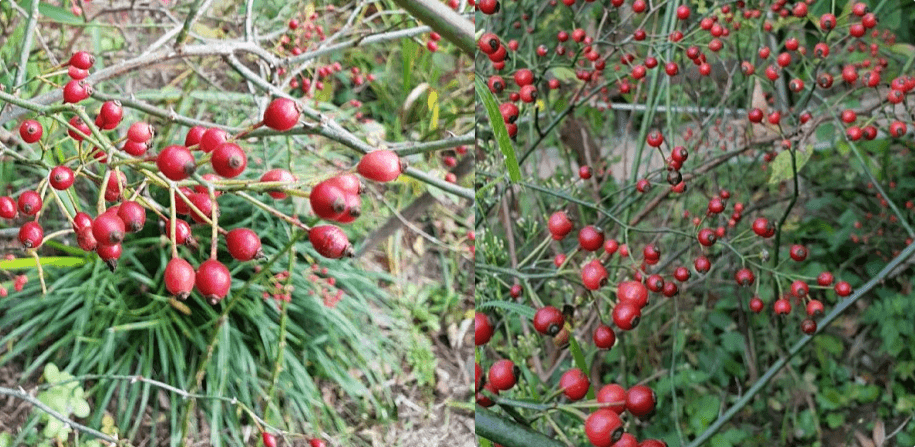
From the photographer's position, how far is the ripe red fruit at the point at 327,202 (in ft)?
1.01

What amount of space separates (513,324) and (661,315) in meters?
0.51

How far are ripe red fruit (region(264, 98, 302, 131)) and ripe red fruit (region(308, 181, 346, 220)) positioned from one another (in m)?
0.06

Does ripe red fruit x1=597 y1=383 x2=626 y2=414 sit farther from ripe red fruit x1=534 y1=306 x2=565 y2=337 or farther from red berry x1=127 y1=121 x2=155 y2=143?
red berry x1=127 y1=121 x2=155 y2=143

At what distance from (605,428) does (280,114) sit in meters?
0.28

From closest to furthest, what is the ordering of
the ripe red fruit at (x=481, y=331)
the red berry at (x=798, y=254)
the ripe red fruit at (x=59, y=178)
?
the ripe red fruit at (x=59, y=178) < the ripe red fruit at (x=481, y=331) < the red berry at (x=798, y=254)

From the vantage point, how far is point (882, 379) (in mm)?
1329

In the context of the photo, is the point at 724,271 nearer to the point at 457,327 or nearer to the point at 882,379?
the point at 882,379

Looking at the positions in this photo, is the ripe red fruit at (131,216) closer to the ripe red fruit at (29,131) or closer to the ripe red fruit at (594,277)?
the ripe red fruit at (29,131)

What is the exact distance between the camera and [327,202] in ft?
1.01

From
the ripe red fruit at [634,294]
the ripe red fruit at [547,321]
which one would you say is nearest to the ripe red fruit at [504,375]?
the ripe red fruit at [547,321]

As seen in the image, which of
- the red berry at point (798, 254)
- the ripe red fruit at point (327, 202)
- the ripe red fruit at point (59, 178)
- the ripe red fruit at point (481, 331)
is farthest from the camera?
the red berry at point (798, 254)

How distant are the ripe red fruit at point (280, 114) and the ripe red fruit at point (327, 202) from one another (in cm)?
6

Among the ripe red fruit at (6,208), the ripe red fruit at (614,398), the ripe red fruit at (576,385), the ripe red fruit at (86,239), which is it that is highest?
the ripe red fruit at (86,239)

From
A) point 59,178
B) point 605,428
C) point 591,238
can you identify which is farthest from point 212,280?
point 591,238
